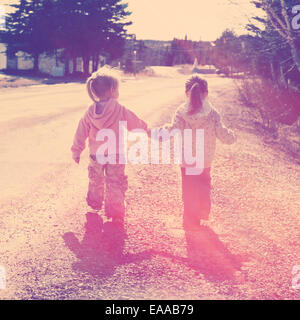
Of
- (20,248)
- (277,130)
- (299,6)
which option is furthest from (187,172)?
(277,130)

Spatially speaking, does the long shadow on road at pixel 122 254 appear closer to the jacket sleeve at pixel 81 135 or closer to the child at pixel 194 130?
the child at pixel 194 130

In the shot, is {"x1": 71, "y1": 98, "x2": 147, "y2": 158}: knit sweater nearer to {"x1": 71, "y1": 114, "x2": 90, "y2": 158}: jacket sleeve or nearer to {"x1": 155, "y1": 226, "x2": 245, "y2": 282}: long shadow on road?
{"x1": 71, "y1": 114, "x2": 90, "y2": 158}: jacket sleeve

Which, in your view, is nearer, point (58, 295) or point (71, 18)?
point (58, 295)

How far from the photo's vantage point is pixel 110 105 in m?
3.80

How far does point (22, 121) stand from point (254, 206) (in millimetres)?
7255

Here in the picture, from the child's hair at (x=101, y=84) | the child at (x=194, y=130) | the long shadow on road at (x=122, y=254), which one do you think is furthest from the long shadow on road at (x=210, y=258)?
the child's hair at (x=101, y=84)

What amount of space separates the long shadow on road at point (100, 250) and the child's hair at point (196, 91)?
1325mm

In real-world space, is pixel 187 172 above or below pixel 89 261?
above

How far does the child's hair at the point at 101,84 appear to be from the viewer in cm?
379

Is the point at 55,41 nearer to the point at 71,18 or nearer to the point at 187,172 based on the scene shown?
the point at 71,18

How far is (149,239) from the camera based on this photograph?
3689mm

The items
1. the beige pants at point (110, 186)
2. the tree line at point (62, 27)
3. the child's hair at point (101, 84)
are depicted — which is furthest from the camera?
the tree line at point (62, 27)

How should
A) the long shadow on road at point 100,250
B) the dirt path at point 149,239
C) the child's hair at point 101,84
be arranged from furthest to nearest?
the child's hair at point 101,84 < the long shadow on road at point 100,250 < the dirt path at point 149,239

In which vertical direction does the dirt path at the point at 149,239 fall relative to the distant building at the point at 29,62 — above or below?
below
